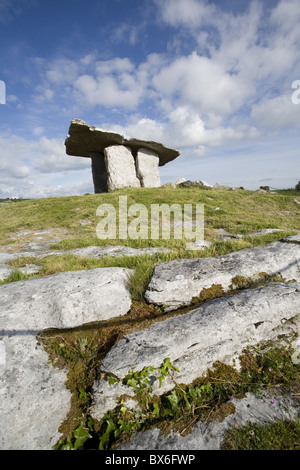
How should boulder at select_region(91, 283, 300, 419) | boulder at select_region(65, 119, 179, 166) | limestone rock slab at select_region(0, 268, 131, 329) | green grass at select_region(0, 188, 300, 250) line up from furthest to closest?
boulder at select_region(65, 119, 179, 166), green grass at select_region(0, 188, 300, 250), limestone rock slab at select_region(0, 268, 131, 329), boulder at select_region(91, 283, 300, 419)

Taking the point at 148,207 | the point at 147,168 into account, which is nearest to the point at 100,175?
the point at 147,168

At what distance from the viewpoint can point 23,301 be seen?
3846mm

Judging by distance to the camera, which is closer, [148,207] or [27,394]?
[27,394]

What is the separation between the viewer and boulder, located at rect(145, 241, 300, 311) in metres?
4.33

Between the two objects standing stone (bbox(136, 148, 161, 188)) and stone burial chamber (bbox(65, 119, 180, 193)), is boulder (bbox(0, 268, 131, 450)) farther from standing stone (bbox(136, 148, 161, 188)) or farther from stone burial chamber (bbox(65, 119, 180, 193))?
standing stone (bbox(136, 148, 161, 188))

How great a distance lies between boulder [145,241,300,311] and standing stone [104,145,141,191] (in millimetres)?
16055

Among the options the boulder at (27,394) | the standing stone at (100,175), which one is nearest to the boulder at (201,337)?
the boulder at (27,394)

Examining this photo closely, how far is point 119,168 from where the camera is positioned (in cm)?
2033

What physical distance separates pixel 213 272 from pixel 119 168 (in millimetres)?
17528

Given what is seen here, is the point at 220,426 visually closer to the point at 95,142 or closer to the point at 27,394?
the point at 27,394

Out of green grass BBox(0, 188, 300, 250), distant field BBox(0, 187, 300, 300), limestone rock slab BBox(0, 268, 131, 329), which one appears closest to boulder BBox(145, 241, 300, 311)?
distant field BBox(0, 187, 300, 300)

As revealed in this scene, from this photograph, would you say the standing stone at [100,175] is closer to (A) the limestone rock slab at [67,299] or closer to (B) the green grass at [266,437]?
(A) the limestone rock slab at [67,299]
